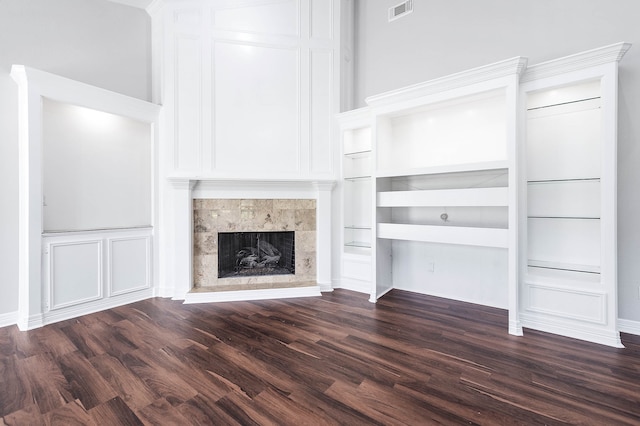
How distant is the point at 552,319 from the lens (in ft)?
8.34

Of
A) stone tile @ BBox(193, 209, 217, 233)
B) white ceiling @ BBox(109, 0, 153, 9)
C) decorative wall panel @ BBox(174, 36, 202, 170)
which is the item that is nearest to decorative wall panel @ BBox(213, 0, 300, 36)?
decorative wall panel @ BBox(174, 36, 202, 170)

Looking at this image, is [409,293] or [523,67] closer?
[523,67]

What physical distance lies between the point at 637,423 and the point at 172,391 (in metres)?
2.54

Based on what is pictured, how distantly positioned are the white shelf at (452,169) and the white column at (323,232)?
0.79 m

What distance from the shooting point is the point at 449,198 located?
2963 millimetres

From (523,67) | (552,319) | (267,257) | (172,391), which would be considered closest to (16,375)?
(172,391)

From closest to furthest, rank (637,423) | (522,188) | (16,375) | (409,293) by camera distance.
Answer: (637,423) → (16,375) → (522,188) → (409,293)

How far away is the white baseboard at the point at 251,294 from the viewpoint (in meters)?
3.35

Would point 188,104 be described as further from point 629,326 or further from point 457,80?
point 629,326

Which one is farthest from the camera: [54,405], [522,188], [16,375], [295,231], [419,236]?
[295,231]

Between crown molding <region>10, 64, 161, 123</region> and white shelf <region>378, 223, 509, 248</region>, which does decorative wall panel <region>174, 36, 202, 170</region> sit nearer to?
crown molding <region>10, 64, 161, 123</region>

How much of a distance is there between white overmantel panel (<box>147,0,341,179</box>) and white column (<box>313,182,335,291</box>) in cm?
25

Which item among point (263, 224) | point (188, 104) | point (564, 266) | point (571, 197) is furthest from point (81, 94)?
point (564, 266)

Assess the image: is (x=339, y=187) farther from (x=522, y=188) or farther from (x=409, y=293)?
(x=522, y=188)
